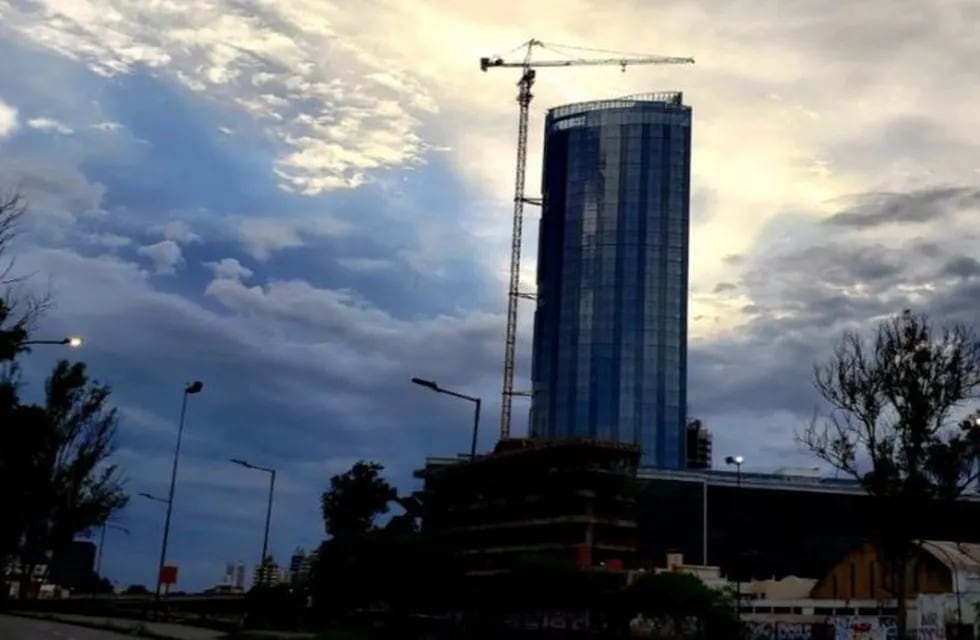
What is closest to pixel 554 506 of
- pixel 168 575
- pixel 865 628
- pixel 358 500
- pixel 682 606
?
pixel 358 500

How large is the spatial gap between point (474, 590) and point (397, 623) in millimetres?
14062

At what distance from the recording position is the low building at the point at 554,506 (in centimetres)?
12912

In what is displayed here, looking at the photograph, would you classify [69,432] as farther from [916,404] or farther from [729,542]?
[729,542]

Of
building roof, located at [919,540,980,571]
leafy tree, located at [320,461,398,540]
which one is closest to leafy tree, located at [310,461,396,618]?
leafy tree, located at [320,461,398,540]

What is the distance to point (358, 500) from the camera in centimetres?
12756

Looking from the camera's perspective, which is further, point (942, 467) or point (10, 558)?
point (10, 558)

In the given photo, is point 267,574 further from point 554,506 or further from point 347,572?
point 347,572

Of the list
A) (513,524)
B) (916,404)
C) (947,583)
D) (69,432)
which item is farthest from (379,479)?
(916,404)

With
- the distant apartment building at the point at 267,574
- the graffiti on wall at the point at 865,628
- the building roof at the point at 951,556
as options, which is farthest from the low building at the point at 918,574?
the distant apartment building at the point at 267,574

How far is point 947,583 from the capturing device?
75.8 metres

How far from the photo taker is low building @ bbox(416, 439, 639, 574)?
129125mm

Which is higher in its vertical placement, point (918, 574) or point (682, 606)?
point (918, 574)

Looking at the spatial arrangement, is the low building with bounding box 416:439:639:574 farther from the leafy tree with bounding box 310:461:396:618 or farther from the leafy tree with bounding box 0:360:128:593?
the leafy tree with bounding box 0:360:128:593

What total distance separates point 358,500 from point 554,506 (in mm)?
22625
